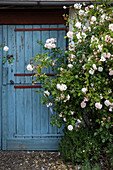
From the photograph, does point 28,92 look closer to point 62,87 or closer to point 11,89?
point 11,89

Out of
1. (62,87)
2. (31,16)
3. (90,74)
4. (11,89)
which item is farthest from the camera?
(11,89)

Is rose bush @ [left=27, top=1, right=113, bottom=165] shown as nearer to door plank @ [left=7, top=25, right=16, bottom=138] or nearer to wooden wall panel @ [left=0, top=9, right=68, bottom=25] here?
wooden wall panel @ [left=0, top=9, right=68, bottom=25]

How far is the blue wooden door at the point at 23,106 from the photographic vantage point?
4254 mm

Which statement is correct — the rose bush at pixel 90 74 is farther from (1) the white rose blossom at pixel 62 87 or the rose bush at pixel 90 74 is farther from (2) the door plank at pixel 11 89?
(2) the door plank at pixel 11 89

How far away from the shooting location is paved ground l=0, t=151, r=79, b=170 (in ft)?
12.2

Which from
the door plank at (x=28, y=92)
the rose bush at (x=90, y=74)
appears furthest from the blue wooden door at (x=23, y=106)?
the rose bush at (x=90, y=74)

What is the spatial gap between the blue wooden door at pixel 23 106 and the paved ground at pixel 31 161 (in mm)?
164

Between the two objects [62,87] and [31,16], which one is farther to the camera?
[31,16]

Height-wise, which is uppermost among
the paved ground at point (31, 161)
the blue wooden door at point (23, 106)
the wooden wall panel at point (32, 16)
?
the wooden wall panel at point (32, 16)

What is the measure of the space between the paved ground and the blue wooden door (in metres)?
0.16

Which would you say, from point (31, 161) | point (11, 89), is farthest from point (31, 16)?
point (31, 161)

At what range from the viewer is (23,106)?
432cm

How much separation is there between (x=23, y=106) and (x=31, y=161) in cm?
99

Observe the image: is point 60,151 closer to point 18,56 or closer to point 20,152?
point 20,152
